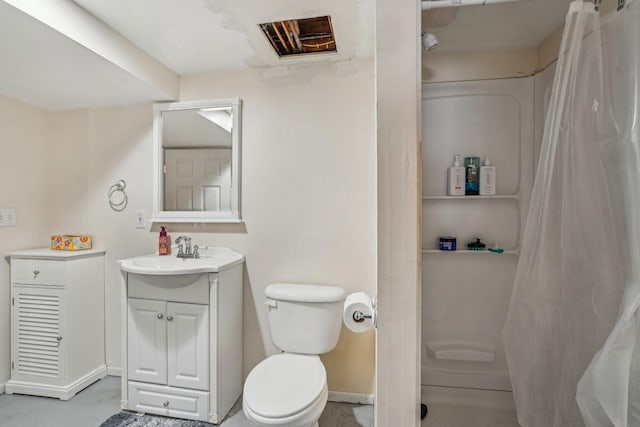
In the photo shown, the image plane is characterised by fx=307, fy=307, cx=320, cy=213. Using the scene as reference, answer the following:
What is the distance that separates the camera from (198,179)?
2029 millimetres

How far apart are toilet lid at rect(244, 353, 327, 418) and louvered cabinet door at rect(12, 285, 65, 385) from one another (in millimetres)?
1369

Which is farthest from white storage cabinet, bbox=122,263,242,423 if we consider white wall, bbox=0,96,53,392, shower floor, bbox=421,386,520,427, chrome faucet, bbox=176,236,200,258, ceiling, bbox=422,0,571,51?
ceiling, bbox=422,0,571,51

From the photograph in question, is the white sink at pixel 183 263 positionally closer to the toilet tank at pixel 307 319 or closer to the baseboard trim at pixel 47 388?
the toilet tank at pixel 307 319

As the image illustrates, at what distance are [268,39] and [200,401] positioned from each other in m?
1.97

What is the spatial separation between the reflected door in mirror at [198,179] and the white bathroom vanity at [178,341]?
467 millimetres

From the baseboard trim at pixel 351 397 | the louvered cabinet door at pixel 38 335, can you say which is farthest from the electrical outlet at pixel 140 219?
the baseboard trim at pixel 351 397

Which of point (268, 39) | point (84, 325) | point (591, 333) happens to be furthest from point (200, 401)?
point (268, 39)

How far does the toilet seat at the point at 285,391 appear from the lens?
1.16m

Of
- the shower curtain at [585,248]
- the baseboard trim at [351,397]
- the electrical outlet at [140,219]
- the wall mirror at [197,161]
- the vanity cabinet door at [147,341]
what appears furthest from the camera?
the electrical outlet at [140,219]

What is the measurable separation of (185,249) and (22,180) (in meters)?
1.19

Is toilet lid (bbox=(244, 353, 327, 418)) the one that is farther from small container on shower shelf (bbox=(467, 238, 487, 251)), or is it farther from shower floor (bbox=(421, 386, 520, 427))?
small container on shower shelf (bbox=(467, 238, 487, 251))

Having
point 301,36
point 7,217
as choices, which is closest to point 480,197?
point 301,36

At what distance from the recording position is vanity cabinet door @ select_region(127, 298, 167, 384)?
167 cm

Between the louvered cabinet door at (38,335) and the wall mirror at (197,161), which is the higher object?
the wall mirror at (197,161)
